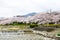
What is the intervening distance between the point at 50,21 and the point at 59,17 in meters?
2.98

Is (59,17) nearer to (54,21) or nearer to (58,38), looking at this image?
(54,21)

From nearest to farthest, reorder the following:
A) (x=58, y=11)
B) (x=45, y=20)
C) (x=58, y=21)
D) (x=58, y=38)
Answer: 1. (x=58, y=38)
2. (x=58, y=21)
3. (x=45, y=20)
4. (x=58, y=11)

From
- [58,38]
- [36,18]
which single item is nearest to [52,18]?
[36,18]

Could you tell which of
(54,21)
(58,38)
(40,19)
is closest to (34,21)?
(40,19)

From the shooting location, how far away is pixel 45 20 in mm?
79688

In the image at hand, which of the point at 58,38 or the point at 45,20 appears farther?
the point at 45,20

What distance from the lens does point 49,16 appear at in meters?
82.4

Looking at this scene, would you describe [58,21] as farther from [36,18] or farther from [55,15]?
[36,18]

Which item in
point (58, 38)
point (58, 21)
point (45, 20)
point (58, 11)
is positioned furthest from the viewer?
point (58, 11)

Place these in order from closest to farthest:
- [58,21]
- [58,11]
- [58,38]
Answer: [58,38] → [58,21] → [58,11]

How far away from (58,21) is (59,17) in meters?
2.99

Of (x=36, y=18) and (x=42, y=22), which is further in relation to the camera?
(x=36, y=18)

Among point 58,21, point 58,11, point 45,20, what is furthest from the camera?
point 58,11

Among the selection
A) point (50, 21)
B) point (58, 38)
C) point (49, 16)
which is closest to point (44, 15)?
point (49, 16)
